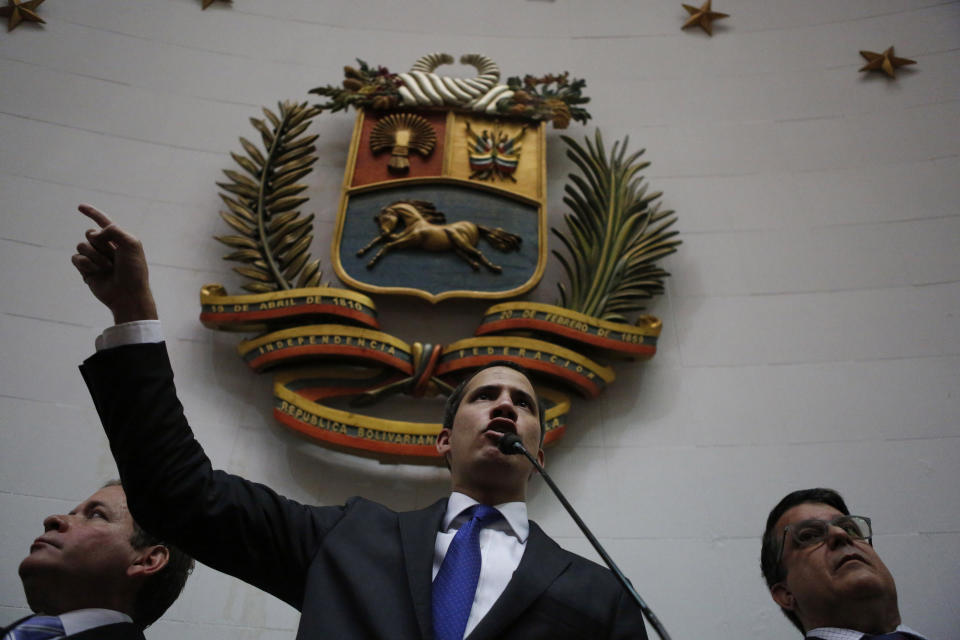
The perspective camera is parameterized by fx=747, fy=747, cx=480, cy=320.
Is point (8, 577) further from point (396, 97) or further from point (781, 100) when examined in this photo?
point (781, 100)

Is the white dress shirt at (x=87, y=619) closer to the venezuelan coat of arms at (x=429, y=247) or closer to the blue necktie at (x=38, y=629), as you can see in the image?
the blue necktie at (x=38, y=629)

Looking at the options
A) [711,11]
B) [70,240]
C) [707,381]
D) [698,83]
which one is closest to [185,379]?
[70,240]

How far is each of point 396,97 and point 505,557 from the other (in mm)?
2358

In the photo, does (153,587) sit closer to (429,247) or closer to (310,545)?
(310,545)

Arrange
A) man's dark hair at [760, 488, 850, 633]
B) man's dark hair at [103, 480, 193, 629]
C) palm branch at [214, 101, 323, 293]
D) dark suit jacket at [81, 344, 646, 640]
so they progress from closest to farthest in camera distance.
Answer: dark suit jacket at [81, 344, 646, 640], man's dark hair at [103, 480, 193, 629], man's dark hair at [760, 488, 850, 633], palm branch at [214, 101, 323, 293]

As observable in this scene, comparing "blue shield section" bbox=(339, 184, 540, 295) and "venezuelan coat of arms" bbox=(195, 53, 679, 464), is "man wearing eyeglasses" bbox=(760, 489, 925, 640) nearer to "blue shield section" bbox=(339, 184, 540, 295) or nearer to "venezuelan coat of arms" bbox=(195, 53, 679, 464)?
"venezuelan coat of arms" bbox=(195, 53, 679, 464)

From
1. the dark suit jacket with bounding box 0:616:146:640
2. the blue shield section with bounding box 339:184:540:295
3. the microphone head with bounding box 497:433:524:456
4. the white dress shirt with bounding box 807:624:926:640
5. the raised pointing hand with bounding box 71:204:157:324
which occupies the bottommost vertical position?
the dark suit jacket with bounding box 0:616:146:640

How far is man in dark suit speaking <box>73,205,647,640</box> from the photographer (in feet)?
3.67

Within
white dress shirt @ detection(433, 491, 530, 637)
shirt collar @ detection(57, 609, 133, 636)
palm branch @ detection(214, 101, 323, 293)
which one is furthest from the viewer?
palm branch @ detection(214, 101, 323, 293)

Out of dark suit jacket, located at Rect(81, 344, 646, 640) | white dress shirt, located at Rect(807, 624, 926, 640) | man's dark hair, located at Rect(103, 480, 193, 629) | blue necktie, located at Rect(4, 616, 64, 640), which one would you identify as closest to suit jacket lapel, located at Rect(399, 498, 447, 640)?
dark suit jacket, located at Rect(81, 344, 646, 640)

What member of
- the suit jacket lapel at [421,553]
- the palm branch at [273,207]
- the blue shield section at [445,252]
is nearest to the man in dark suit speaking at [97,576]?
the suit jacket lapel at [421,553]

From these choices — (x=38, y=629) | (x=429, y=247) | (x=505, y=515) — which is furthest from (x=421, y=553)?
(x=429, y=247)

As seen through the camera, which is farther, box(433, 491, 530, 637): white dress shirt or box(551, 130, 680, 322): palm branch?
box(551, 130, 680, 322): palm branch

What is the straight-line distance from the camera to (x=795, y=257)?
3006 millimetres
